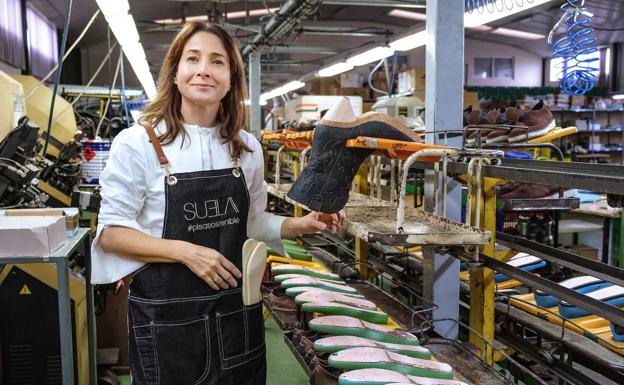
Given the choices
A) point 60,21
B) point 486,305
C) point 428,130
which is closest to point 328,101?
point 428,130

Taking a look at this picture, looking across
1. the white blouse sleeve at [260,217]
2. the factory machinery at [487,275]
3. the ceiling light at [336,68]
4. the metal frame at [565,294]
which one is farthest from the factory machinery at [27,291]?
the ceiling light at [336,68]

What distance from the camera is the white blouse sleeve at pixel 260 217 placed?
1.90 m

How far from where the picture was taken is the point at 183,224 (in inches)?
65.1

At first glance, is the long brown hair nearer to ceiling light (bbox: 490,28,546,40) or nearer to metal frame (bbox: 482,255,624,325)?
metal frame (bbox: 482,255,624,325)

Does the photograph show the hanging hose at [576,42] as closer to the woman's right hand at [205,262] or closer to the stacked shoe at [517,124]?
the stacked shoe at [517,124]

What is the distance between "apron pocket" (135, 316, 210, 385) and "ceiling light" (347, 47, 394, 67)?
487 cm

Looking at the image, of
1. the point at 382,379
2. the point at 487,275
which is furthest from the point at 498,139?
the point at 382,379

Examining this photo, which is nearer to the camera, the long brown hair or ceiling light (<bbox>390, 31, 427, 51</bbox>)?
the long brown hair

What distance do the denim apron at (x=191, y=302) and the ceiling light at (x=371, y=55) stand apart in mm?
4700

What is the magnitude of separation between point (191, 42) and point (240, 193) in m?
0.47

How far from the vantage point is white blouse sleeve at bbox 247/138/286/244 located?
74.8 inches

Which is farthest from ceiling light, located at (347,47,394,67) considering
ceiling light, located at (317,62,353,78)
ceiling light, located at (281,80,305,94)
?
ceiling light, located at (281,80,305,94)

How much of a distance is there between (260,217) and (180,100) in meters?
0.47

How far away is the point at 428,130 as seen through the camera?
9.02 ft
